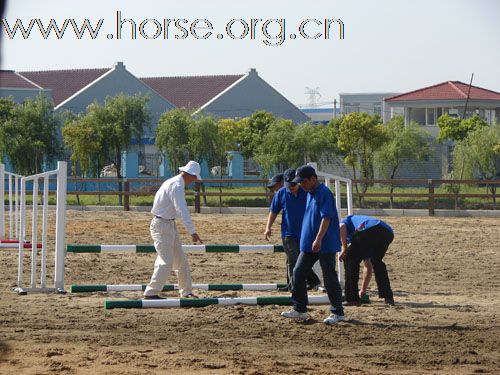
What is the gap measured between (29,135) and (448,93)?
25.9 metres

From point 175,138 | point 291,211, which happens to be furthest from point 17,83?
point 291,211

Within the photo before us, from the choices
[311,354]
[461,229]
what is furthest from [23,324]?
[461,229]

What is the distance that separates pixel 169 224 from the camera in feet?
34.9

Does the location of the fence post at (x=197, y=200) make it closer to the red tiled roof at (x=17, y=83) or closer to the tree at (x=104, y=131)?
the tree at (x=104, y=131)

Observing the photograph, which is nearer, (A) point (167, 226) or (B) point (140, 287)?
(A) point (167, 226)

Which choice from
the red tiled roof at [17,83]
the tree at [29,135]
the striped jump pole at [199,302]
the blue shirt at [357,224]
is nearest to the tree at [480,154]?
the tree at [29,135]

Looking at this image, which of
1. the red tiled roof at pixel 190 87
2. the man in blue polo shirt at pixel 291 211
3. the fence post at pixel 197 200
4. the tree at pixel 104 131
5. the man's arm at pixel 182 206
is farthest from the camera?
the red tiled roof at pixel 190 87

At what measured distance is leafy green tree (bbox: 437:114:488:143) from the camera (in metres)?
46.0

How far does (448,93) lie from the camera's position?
2143 inches

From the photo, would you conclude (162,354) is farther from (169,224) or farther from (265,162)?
(265,162)

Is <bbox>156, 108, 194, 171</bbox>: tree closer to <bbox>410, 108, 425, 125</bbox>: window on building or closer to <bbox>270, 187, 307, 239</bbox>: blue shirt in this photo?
<bbox>410, 108, 425, 125</bbox>: window on building

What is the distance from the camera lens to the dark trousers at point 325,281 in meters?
9.45

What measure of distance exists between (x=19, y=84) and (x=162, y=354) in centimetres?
4257

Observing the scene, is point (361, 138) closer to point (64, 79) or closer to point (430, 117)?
point (430, 117)
